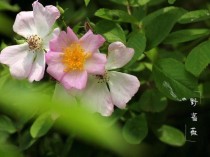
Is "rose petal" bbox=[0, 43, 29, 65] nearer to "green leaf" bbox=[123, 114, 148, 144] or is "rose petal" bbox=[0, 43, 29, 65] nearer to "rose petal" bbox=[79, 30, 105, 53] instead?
"rose petal" bbox=[79, 30, 105, 53]

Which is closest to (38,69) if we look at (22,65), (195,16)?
(22,65)

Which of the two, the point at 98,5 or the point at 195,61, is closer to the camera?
the point at 195,61

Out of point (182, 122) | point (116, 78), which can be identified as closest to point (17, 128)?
point (116, 78)

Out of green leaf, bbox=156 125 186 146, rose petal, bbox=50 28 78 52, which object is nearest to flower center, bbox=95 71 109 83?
rose petal, bbox=50 28 78 52

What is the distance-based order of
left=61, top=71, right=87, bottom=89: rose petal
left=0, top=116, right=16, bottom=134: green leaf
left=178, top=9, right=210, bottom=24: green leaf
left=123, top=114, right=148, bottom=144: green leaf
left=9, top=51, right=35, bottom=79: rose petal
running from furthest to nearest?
1. left=0, top=116, right=16, bottom=134: green leaf
2. left=123, top=114, right=148, bottom=144: green leaf
3. left=178, top=9, right=210, bottom=24: green leaf
4. left=9, top=51, right=35, bottom=79: rose petal
5. left=61, top=71, right=87, bottom=89: rose petal

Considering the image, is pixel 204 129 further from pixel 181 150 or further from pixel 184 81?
pixel 184 81

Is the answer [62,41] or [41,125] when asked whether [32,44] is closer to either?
[62,41]

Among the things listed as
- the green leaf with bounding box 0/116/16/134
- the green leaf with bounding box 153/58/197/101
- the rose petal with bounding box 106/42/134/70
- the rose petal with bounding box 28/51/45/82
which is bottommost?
the green leaf with bounding box 0/116/16/134
